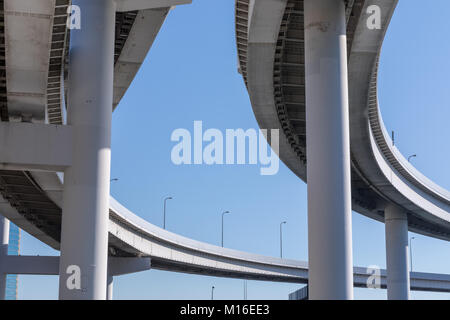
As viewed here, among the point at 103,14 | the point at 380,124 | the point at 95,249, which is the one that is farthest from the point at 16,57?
the point at 380,124

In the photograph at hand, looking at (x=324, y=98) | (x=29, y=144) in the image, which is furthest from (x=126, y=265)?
(x=324, y=98)

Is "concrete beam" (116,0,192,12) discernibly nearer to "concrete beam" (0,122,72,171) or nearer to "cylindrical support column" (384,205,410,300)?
"concrete beam" (0,122,72,171)

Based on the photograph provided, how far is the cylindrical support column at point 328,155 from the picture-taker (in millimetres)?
22844

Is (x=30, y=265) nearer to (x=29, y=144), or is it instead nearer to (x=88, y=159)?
(x=29, y=144)

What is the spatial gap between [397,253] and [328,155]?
35373mm

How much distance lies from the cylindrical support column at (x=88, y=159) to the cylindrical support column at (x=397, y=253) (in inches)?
1406

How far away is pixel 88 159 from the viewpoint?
22422 millimetres

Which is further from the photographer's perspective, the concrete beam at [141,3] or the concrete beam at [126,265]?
the concrete beam at [126,265]

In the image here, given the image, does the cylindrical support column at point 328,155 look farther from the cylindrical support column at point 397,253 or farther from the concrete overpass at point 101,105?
the cylindrical support column at point 397,253

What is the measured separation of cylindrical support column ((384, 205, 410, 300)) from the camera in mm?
55094

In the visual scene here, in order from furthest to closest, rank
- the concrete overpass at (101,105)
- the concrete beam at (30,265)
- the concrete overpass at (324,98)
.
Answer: the concrete beam at (30,265)
the concrete overpass at (324,98)
the concrete overpass at (101,105)

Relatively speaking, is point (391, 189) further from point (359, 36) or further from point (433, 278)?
point (433, 278)

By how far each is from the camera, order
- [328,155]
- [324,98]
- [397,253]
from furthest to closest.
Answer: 1. [397,253]
2. [324,98]
3. [328,155]

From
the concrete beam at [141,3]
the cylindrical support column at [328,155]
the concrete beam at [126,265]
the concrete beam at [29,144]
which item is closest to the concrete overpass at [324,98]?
the cylindrical support column at [328,155]
